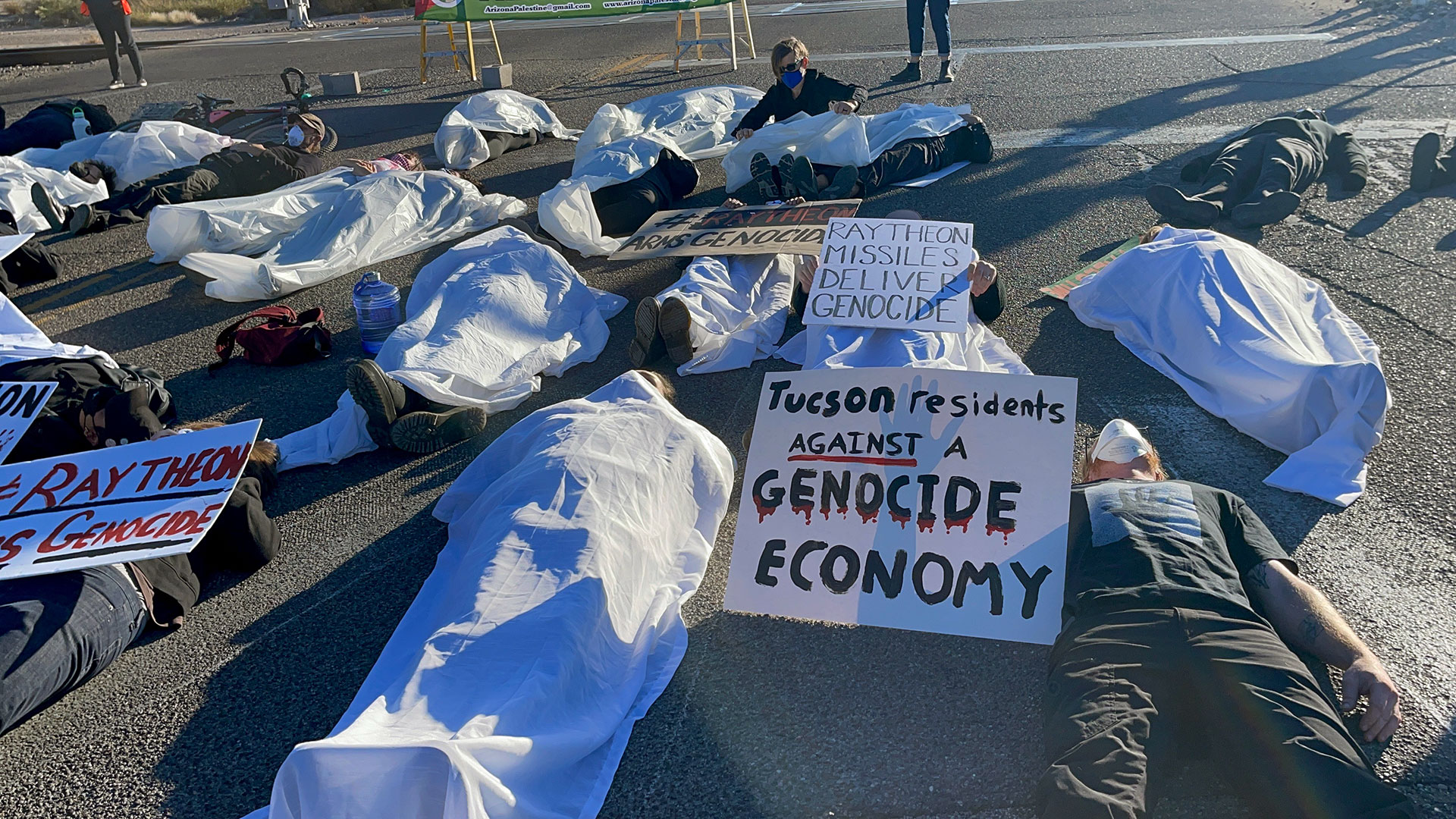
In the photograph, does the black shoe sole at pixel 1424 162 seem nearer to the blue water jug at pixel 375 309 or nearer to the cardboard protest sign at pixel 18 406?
the blue water jug at pixel 375 309

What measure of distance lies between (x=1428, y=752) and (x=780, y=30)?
1341 centimetres

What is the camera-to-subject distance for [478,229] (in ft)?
22.1

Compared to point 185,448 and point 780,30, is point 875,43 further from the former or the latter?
point 185,448

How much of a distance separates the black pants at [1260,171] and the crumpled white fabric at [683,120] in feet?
12.1

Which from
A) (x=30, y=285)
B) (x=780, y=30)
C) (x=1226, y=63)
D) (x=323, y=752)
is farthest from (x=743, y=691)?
(x=780, y=30)

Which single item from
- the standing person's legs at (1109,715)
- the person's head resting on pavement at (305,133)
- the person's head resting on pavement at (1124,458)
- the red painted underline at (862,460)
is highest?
the person's head resting on pavement at (305,133)

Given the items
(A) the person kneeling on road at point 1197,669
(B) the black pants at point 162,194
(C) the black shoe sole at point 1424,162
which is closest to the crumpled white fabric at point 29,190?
(B) the black pants at point 162,194

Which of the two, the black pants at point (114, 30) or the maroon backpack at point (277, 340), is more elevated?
the black pants at point (114, 30)

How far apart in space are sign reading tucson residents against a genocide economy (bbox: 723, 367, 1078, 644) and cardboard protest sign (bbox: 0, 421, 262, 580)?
163 centimetres

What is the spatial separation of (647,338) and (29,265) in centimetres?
464

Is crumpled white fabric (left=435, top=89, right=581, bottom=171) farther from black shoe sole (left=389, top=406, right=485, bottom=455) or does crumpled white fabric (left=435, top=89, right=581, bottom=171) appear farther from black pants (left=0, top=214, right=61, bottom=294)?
black shoe sole (left=389, top=406, right=485, bottom=455)

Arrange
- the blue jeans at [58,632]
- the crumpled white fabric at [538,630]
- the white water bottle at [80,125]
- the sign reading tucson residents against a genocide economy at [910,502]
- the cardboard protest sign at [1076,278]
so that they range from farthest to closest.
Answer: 1. the white water bottle at [80,125]
2. the cardboard protest sign at [1076,278]
3. the sign reading tucson residents against a genocide economy at [910,502]
4. the blue jeans at [58,632]
5. the crumpled white fabric at [538,630]

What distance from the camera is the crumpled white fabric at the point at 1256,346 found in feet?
11.4

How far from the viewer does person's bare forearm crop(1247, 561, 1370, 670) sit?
2451 mm
